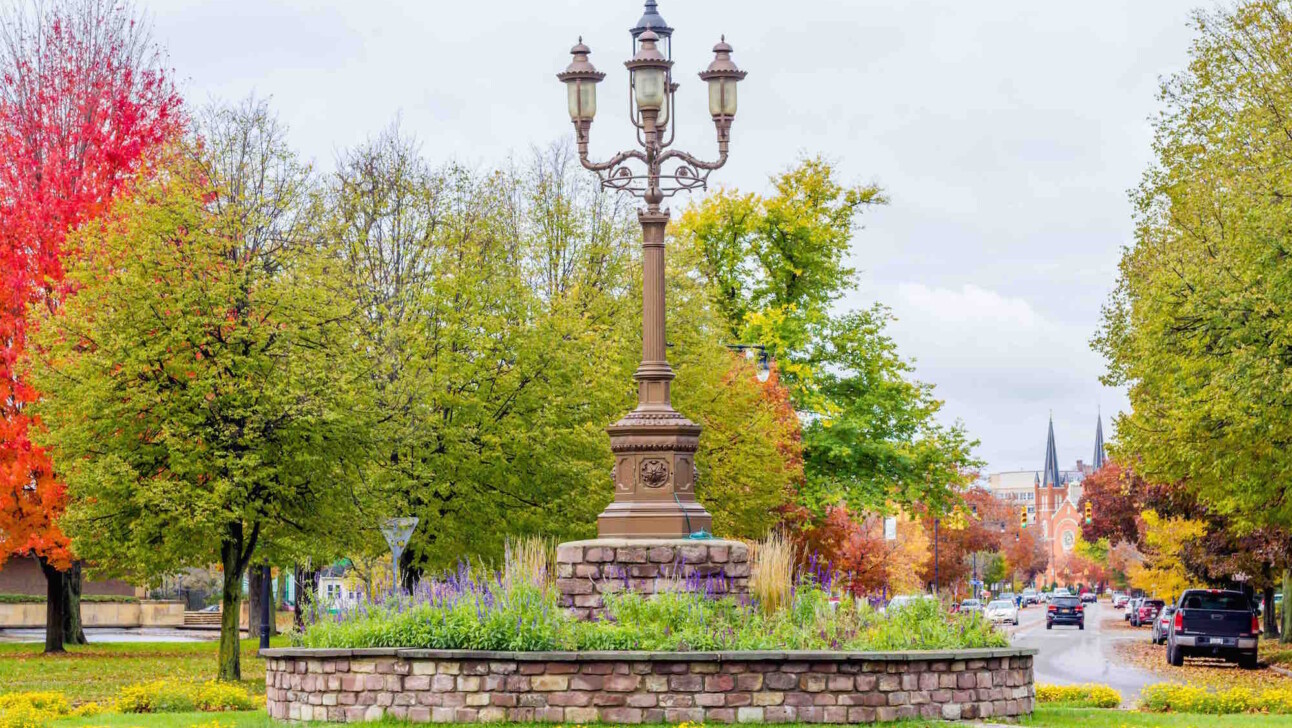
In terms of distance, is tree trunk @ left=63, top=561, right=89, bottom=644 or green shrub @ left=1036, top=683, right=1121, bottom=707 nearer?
green shrub @ left=1036, top=683, right=1121, bottom=707

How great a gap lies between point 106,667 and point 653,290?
17056 mm

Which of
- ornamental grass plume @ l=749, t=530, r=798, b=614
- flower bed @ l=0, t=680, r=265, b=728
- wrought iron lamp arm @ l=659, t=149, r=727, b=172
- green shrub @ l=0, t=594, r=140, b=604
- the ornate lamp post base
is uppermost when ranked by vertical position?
wrought iron lamp arm @ l=659, t=149, r=727, b=172

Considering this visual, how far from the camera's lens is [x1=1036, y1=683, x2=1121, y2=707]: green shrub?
752 inches

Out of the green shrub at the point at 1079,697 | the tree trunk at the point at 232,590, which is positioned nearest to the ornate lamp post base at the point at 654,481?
the green shrub at the point at 1079,697

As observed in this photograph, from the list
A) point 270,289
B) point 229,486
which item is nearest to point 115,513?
point 229,486

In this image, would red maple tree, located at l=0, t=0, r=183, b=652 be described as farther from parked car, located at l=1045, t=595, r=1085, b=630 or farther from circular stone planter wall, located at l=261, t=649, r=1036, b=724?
parked car, located at l=1045, t=595, r=1085, b=630

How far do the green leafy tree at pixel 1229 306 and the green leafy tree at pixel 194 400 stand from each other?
14.2 meters

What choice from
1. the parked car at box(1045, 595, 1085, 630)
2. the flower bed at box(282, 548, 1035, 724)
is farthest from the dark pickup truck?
the parked car at box(1045, 595, 1085, 630)

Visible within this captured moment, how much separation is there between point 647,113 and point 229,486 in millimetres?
8944

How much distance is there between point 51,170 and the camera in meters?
33.0

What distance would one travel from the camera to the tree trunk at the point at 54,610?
34969 mm

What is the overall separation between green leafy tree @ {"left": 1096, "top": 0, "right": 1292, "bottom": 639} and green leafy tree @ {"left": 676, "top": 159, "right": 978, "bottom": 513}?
32.6ft

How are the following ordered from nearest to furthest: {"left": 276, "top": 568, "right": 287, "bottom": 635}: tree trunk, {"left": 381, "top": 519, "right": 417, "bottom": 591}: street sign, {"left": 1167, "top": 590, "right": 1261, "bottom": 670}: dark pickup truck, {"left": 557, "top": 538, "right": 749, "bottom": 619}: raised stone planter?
{"left": 557, "top": 538, "right": 749, "bottom": 619}: raised stone planter < {"left": 381, "top": 519, "right": 417, "bottom": 591}: street sign < {"left": 1167, "top": 590, "right": 1261, "bottom": 670}: dark pickup truck < {"left": 276, "top": 568, "right": 287, "bottom": 635}: tree trunk

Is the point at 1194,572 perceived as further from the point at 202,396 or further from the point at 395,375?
the point at 202,396
